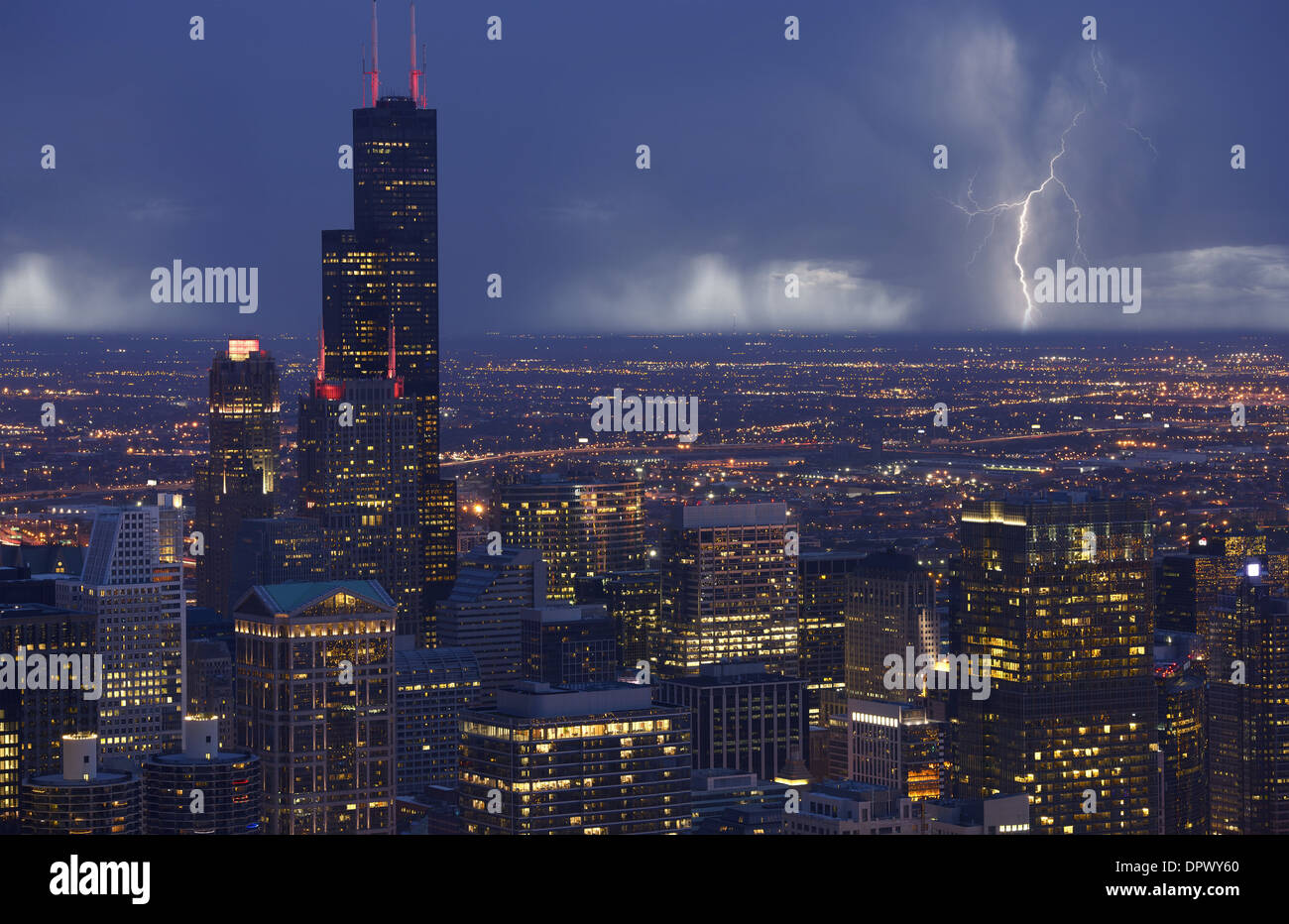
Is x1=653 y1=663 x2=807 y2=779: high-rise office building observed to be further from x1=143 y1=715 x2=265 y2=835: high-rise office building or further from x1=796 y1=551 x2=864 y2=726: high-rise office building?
x1=143 y1=715 x2=265 y2=835: high-rise office building

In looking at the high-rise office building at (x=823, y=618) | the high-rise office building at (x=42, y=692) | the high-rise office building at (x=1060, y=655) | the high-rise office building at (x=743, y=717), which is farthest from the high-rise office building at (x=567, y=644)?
the high-rise office building at (x=42, y=692)

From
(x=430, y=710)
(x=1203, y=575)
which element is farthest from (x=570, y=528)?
(x=1203, y=575)

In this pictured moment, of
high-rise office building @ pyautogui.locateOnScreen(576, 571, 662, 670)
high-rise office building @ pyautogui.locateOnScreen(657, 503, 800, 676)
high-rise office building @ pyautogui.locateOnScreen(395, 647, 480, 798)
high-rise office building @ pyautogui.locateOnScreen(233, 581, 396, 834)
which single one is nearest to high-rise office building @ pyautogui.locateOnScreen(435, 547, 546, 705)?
high-rise office building @ pyautogui.locateOnScreen(395, 647, 480, 798)

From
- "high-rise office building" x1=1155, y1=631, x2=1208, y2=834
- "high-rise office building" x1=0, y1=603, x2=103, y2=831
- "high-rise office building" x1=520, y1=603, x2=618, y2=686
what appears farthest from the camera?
"high-rise office building" x1=520, y1=603, x2=618, y2=686

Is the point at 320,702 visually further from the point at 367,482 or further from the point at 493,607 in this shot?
the point at 367,482

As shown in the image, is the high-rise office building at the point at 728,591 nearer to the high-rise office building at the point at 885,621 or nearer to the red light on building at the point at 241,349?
the high-rise office building at the point at 885,621
